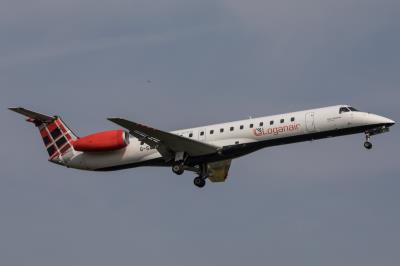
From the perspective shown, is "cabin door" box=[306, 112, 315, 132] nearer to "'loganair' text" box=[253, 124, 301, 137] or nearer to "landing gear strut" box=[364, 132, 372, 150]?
"'loganair' text" box=[253, 124, 301, 137]

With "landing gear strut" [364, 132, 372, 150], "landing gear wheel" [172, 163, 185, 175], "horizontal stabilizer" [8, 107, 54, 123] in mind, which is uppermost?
"horizontal stabilizer" [8, 107, 54, 123]

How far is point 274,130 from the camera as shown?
4094 centimetres

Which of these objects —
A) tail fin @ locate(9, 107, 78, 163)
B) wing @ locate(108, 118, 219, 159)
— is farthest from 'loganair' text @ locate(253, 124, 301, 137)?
tail fin @ locate(9, 107, 78, 163)

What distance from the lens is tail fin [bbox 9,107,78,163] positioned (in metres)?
45.5

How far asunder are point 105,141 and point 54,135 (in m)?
3.70

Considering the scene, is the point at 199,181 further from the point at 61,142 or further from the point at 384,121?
the point at 384,121

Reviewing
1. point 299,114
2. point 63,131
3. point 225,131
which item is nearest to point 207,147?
point 225,131

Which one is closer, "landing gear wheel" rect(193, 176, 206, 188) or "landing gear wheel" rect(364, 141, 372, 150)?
"landing gear wheel" rect(364, 141, 372, 150)

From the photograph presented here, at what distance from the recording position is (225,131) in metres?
41.9

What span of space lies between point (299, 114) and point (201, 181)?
6.30m

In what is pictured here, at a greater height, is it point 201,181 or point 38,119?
point 38,119

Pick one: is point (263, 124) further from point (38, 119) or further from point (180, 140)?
point (38, 119)

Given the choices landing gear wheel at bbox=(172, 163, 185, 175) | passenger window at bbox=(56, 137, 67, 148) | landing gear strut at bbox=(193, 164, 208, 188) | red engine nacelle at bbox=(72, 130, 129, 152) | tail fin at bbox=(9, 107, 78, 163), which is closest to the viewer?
landing gear wheel at bbox=(172, 163, 185, 175)

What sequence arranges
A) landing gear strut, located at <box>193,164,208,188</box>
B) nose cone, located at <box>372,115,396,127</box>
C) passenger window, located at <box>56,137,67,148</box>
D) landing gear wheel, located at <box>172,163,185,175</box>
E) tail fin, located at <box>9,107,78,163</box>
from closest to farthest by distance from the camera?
nose cone, located at <box>372,115,396,127</box> < landing gear wheel, located at <box>172,163,185,175</box> < landing gear strut, located at <box>193,164,208,188</box> < tail fin, located at <box>9,107,78,163</box> < passenger window, located at <box>56,137,67,148</box>
